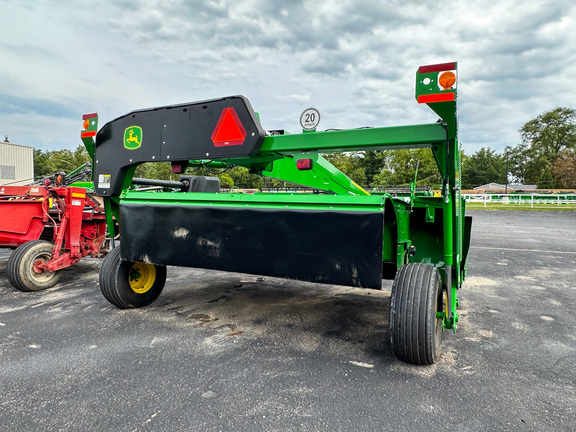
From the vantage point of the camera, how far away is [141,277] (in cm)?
390

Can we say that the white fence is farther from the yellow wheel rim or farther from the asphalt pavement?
the yellow wheel rim

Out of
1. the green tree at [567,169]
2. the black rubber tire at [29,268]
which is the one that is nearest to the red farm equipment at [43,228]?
the black rubber tire at [29,268]

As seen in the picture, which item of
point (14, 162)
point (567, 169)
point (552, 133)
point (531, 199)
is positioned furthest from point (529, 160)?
point (14, 162)

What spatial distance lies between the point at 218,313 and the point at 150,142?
68.5 inches

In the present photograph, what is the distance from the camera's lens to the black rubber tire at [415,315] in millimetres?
2424

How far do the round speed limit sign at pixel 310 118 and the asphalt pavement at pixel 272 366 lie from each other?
5.74ft

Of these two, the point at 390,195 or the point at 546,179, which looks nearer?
the point at 390,195

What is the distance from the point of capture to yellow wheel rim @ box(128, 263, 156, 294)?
150 inches

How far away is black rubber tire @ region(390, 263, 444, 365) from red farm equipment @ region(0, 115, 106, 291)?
4206 millimetres

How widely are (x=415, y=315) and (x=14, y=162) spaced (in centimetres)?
2968

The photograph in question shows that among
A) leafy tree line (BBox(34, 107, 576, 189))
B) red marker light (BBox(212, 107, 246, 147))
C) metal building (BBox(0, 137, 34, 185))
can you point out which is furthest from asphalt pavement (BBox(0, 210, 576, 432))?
leafy tree line (BBox(34, 107, 576, 189))

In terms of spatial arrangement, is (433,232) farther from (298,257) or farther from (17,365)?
(17,365)

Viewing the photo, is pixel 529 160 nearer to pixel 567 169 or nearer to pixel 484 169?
pixel 484 169

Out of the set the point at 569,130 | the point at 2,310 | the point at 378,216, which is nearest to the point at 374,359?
the point at 378,216
